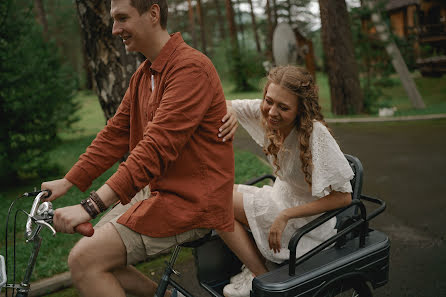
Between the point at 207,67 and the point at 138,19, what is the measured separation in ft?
1.18

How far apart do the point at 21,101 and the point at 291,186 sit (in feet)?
19.5

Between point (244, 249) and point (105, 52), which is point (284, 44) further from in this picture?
point (244, 249)

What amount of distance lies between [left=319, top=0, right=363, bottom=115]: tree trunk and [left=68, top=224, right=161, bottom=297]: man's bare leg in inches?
450

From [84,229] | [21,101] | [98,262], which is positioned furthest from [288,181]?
[21,101]

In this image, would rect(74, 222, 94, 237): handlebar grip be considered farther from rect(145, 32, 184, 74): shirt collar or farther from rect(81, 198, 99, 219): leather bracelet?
rect(145, 32, 184, 74): shirt collar

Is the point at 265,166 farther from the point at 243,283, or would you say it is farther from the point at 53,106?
the point at 243,283

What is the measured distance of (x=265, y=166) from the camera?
7469mm

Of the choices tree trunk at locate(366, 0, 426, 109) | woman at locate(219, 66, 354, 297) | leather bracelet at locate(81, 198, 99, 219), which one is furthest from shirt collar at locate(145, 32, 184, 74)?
tree trunk at locate(366, 0, 426, 109)

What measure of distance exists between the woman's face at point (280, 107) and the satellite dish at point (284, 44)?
13953 millimetres

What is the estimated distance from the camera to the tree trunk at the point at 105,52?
5.05 meters

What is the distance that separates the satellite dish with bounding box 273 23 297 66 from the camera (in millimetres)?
16203

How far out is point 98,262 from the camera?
1.94 meters

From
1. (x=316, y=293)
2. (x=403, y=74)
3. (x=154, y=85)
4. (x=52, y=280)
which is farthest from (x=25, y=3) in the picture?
(x=403, y=74)

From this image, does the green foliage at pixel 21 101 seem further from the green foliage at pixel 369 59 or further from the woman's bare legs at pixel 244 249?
the green foliage at pixel 369 59
